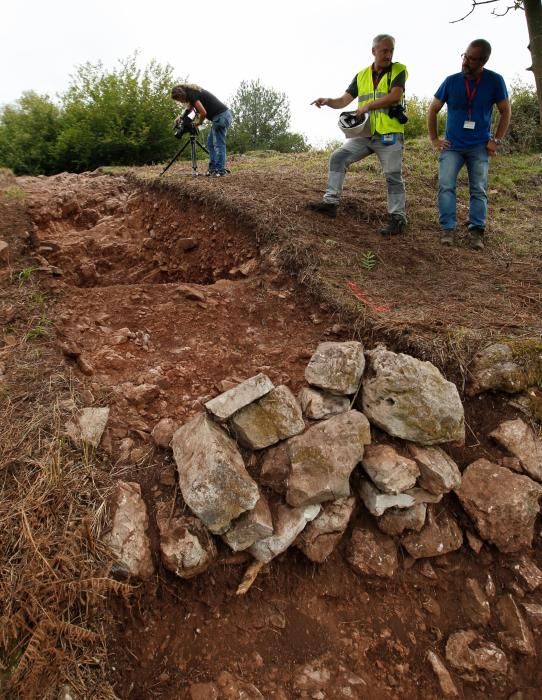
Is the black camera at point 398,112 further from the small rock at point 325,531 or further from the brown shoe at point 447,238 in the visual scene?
the small rock at point 325,531

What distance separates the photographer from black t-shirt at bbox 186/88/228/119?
5907 mm

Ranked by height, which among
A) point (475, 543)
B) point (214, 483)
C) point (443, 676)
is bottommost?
point (443, 676)

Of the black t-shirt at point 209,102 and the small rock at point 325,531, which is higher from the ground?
the black t-shirt at point 209,102

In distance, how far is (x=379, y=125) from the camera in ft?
13.3

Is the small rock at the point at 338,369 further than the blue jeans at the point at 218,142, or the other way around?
the blue jeans at the point at 218,142

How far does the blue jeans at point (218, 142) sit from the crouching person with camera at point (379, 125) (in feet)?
6.93

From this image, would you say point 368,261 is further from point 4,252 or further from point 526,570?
point 4,252

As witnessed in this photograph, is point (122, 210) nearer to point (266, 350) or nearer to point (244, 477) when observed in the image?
point (266, 350)

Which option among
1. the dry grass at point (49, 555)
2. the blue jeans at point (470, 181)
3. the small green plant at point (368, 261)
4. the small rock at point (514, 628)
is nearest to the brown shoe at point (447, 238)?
the blue jeans at point (470, 181)

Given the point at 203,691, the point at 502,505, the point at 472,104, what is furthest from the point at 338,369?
the point at 472,104

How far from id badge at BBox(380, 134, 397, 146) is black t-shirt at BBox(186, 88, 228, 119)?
2.94 m

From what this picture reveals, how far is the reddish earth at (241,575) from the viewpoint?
1.86 meters

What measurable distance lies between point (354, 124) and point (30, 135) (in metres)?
9.06

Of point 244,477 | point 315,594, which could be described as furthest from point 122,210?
point 315,594
